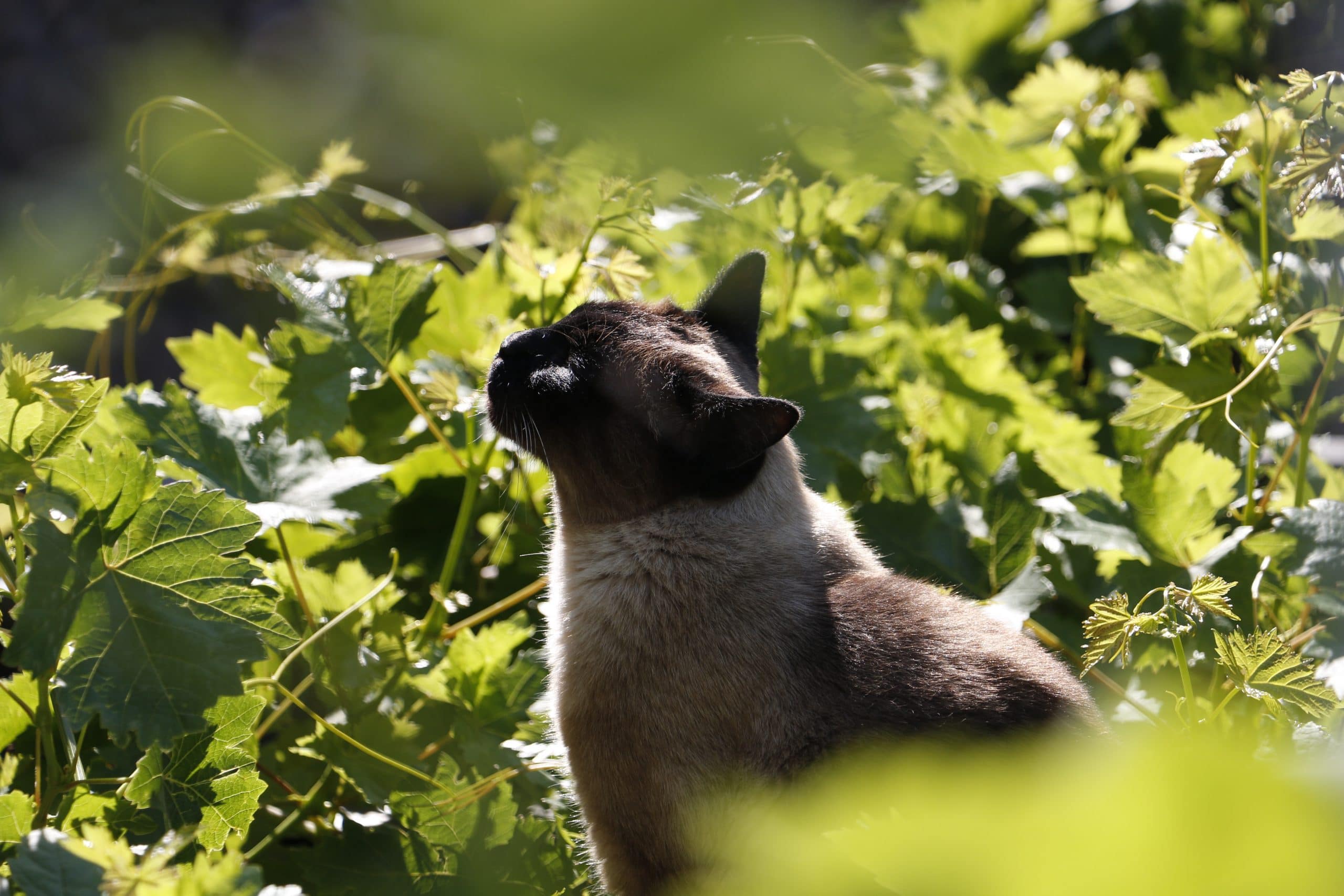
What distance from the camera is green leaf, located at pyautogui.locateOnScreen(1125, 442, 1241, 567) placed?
5.32 ft

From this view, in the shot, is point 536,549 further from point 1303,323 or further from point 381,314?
point 1303,323

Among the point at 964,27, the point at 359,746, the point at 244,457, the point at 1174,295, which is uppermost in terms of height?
the point at 964,27

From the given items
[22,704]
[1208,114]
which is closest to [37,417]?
[22,704]

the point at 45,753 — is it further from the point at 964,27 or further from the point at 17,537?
the point at 964,27

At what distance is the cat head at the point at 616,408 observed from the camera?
5.25 feet

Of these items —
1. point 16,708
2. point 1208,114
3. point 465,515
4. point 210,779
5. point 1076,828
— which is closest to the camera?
point 1076,828

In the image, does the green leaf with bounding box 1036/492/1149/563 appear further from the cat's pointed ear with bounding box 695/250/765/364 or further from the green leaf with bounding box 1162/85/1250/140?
the green leaf with bounding box 1162/85/1250/140

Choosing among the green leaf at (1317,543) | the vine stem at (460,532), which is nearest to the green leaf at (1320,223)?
the green leaf at (1317,543)

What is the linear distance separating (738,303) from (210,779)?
3.88 feet

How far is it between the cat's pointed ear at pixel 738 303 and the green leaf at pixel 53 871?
52.1 inches

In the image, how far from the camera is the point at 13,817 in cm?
112

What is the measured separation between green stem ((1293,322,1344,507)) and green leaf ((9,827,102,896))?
1801 millimetres

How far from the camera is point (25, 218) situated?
1.82 m

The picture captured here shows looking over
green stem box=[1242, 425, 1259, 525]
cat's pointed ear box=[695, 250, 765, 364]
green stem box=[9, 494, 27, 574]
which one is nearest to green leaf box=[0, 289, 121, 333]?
green stem box=[9, 494, 27, 574]
